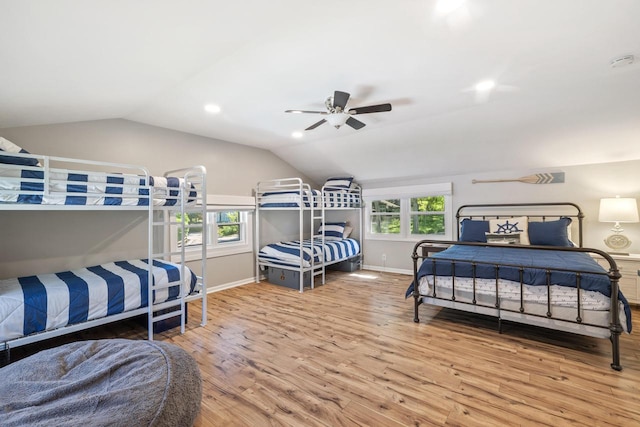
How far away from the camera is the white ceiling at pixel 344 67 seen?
5.40ft

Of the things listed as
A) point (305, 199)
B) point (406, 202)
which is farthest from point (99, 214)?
point (406, 202)

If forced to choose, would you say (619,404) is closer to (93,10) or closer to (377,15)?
(377,15)

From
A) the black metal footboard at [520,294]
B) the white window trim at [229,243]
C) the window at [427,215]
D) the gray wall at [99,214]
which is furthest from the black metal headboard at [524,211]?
the gray wall at [99,214]

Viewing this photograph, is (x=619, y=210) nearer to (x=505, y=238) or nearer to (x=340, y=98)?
(x=505, y=238)

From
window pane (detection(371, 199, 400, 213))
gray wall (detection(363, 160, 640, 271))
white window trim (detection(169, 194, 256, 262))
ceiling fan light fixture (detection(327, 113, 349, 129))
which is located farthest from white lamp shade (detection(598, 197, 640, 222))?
white window trim (detection(169, 194, 256, 262))

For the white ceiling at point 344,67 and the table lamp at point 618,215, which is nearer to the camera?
the white ceiling at point 344,67

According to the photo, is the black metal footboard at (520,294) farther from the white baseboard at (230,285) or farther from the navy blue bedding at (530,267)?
the white baseboard at (230,285)

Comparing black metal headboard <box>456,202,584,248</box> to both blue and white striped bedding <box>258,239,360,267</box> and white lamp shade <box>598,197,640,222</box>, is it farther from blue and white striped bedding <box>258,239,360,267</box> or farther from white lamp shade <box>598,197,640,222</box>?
blue and white striped bedding <box>258,239,360,267</box>

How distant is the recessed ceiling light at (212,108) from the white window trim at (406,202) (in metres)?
3.50

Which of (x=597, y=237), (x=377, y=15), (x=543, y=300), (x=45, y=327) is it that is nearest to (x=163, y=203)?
(x=45, y=327)

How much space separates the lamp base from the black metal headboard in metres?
0.29

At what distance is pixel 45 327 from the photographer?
2.13 m

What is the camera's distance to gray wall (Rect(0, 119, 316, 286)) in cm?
283

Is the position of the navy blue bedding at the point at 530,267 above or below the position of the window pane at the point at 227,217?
below
